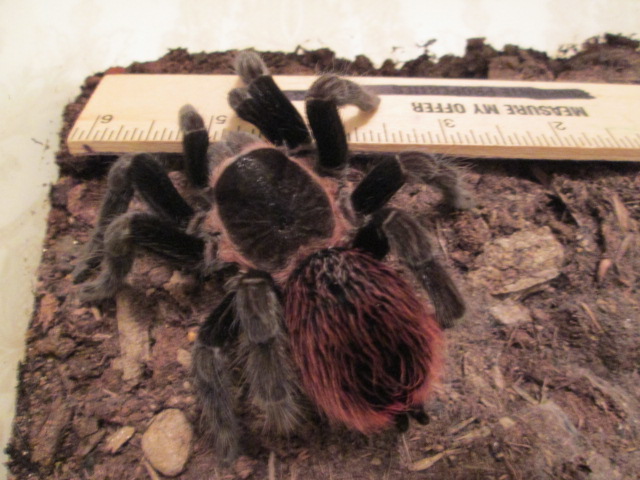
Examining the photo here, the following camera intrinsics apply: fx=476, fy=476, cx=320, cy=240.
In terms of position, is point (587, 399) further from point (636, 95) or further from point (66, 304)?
point (66, 304)

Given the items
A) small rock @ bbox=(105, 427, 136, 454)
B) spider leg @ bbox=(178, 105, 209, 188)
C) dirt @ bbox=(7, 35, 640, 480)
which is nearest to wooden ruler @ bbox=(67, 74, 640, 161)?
dirt @ bbox=(7, 35, 640, 480)

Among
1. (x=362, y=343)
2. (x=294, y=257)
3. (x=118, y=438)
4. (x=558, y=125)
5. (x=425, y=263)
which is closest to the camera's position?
(x=362, y=343)

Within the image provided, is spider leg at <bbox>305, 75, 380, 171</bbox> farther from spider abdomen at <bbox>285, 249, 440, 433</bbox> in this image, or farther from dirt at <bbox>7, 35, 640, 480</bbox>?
spider abdomen at <bbox>285, 249, 440, 433</bbox>

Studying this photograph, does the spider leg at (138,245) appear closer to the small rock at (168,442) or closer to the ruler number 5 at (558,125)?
the small rock at (168,442)

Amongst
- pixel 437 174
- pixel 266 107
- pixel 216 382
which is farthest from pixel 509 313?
pixel 266 107

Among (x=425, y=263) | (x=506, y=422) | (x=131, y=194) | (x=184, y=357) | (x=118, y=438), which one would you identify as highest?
(x=131, y=194)

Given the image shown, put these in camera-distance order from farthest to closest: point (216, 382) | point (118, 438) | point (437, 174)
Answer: point (437, 174), point (118, 438), point (216, 382)

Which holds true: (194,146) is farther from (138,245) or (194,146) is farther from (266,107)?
(138,245)
